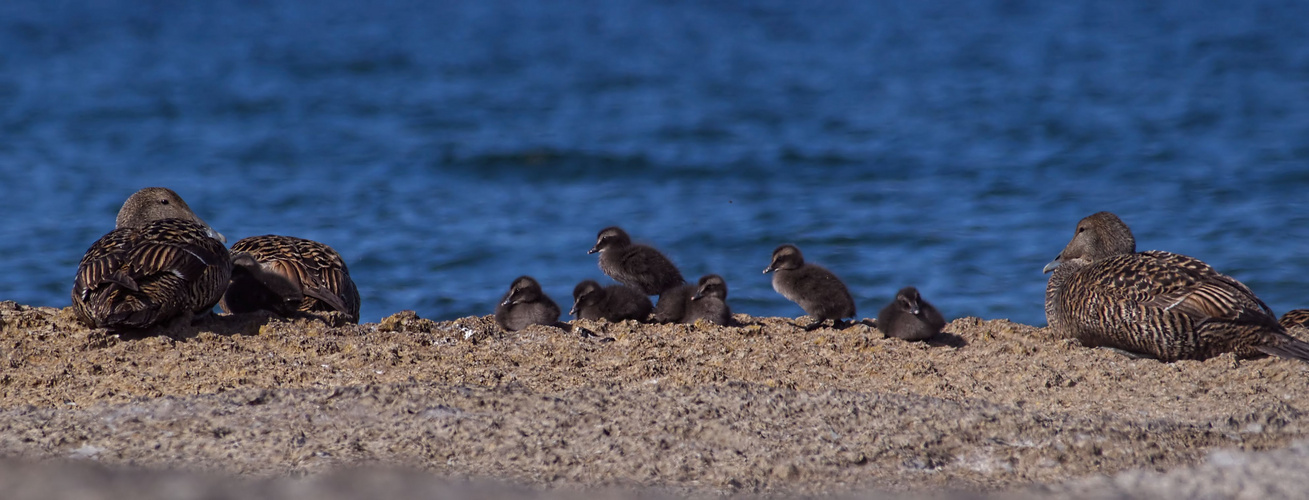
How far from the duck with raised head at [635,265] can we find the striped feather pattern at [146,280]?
2.73 m

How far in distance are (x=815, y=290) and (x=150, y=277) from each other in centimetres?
337

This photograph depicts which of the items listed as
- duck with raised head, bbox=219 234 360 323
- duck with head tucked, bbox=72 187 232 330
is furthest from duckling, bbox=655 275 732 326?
duck with head tucked, bbox=72 187 232 330

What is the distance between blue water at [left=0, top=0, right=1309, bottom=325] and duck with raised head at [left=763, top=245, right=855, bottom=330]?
2.56m

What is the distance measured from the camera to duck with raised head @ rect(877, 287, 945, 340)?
641cm

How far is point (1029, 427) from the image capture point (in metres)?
4.53

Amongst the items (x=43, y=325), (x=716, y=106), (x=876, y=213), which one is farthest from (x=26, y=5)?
(x=43, y=325)

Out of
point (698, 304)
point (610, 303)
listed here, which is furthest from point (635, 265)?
point (698, 304)

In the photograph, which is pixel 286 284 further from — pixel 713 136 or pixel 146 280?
pixel 713 136

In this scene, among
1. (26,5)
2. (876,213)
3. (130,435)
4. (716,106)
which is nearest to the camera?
(130,435)

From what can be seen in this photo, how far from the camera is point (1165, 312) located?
19.7 feet

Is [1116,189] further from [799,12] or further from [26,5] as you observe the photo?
[26,5]

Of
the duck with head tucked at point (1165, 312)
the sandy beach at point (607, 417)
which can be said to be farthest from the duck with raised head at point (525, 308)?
the duck with head tucked at point (1165, 312)

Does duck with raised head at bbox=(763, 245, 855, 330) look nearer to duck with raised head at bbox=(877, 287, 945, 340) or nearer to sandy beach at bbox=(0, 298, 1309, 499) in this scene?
duck with raised head at bbox=(877, 287, 945, 340)

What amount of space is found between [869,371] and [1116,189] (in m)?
9.19
